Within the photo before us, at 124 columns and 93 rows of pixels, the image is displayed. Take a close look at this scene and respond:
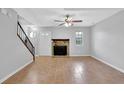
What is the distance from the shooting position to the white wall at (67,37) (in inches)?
→ 458

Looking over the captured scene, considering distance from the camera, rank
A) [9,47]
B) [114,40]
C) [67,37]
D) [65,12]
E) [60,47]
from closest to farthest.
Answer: [9,47] → [65,12] → [114,40] → [67,37] → [60,47]

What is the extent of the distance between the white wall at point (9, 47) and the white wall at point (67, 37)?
5689mm

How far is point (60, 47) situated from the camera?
11898 mm

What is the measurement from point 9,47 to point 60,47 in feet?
23.8

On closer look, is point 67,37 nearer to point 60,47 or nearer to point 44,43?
point 60,47

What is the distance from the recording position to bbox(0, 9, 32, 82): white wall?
4248mm

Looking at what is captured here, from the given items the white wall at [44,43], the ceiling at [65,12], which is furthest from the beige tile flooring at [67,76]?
the white wall at [44,43]

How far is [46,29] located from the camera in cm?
1170

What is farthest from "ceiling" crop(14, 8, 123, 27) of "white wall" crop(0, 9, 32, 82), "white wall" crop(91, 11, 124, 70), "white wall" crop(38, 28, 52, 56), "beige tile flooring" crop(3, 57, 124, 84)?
"white wall" crop(38, 28, 52, 56)

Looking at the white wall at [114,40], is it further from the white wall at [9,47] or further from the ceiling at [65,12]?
the white wall at [9,47]

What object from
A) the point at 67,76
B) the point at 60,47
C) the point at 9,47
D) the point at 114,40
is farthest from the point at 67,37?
the point at 9,47

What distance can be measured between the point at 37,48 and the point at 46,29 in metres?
1.69
